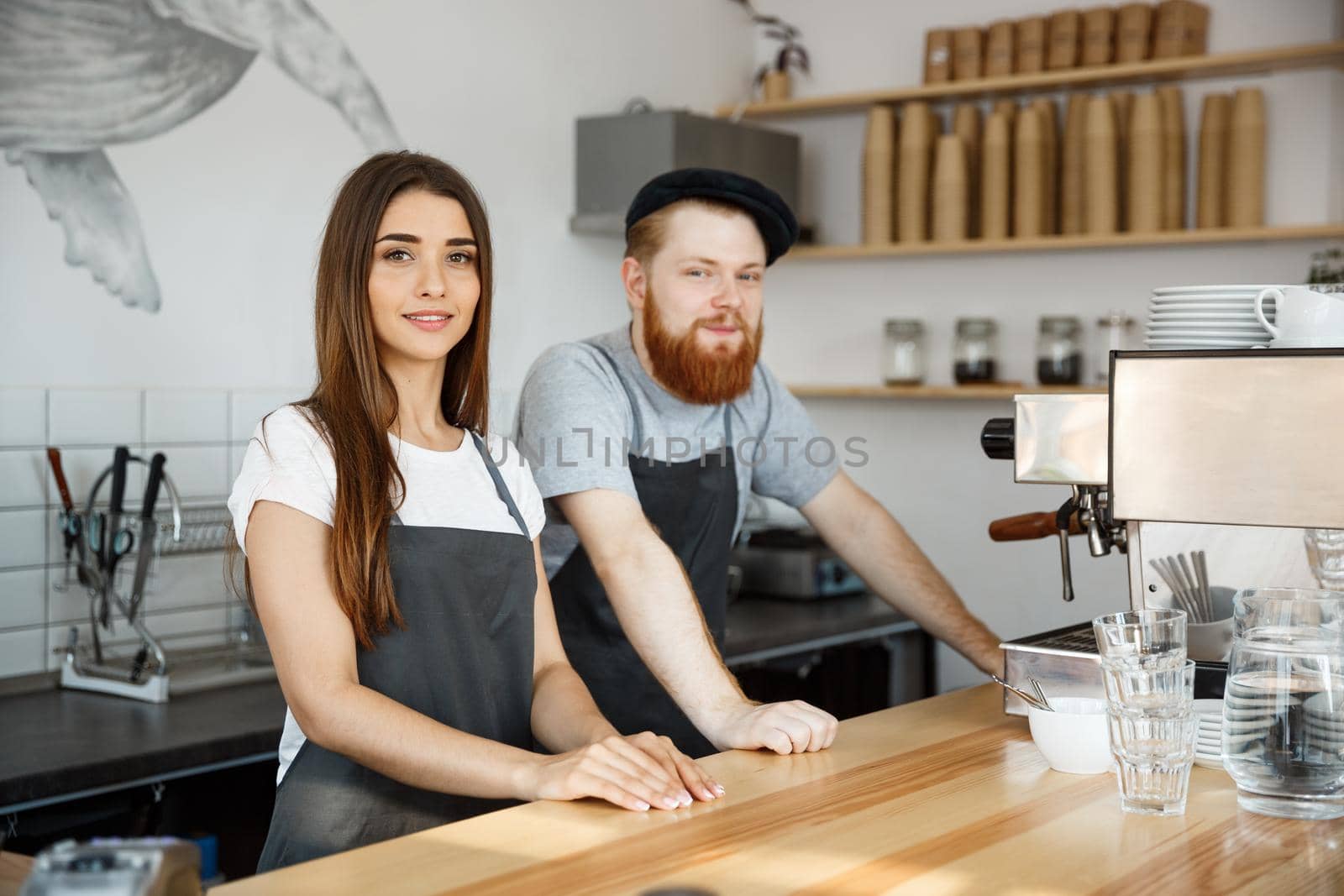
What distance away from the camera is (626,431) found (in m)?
2.09

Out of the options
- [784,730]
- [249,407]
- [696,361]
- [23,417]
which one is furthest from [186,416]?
[784,730]

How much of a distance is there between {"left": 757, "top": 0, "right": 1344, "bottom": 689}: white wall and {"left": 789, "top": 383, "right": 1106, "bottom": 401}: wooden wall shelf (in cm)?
7

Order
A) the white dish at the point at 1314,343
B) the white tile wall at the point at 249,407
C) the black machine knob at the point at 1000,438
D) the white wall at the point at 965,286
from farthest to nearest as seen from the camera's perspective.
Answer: the white wall at the point at 965,286, the white tile wall at the point at 249,407, the black machine knob at the point at 1000,438, the white dish at the point at 1314,343

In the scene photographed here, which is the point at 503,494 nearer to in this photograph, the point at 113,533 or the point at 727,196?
the point at 727,196

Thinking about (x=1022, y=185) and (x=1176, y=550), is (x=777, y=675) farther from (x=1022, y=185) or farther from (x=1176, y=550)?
(x=1176, y=550)

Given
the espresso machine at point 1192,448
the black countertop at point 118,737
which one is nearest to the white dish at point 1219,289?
the espresso machine at point 1192,448

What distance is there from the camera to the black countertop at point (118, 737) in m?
2.06

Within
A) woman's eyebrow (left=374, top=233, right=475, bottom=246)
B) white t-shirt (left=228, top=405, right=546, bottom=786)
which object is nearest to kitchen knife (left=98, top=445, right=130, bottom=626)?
white t-shirt (left=228, top=405, right=546, bottom=786)

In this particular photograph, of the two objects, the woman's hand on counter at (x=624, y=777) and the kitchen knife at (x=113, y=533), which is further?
the kitchen knife at (x=113, y=533)

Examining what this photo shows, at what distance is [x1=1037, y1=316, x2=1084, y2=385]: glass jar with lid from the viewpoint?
3.75 meters

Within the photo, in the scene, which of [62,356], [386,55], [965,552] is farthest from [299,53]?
[965,552]

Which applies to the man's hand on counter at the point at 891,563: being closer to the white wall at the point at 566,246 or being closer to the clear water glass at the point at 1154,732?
the clear water glass at the point at 1154,732

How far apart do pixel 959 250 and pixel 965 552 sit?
3.01ft

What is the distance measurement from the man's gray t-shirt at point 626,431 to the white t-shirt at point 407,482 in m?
0.09
